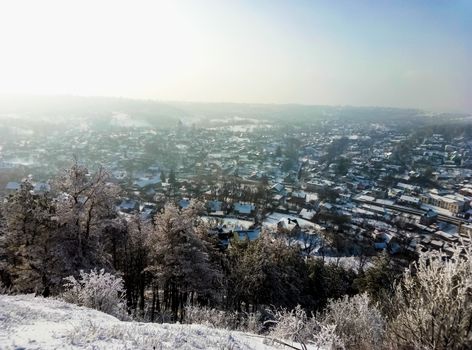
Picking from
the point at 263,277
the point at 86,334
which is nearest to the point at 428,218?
the point at 263,277

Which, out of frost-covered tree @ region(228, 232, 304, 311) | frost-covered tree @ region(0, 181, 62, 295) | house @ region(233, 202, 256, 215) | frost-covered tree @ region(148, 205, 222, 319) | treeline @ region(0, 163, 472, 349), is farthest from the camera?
house @ region(233, 202, 256, 215)

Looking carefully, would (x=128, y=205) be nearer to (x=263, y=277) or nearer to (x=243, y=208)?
(x=243, y=208)

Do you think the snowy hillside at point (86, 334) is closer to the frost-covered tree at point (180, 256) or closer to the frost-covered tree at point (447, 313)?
the frost-covered tree at point (447, 313)

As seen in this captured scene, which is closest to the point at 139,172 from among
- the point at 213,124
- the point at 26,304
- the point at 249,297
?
the point at 249,297

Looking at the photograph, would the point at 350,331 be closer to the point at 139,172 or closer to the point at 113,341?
the point at 113,341

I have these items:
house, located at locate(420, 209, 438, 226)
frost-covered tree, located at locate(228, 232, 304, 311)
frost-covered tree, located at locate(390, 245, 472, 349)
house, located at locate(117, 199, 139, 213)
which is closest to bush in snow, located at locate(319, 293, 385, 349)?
frost-covered tree, located at locate(390, 245, 472, 349)

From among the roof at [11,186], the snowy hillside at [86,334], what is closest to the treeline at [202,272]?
the snowy hillside at [86,334]

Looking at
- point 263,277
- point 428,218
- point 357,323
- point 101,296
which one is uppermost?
point 101,296

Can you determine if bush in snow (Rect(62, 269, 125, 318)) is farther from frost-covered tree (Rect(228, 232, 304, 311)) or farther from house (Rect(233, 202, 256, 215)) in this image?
house (Rect(233, 202, 256, 215))
